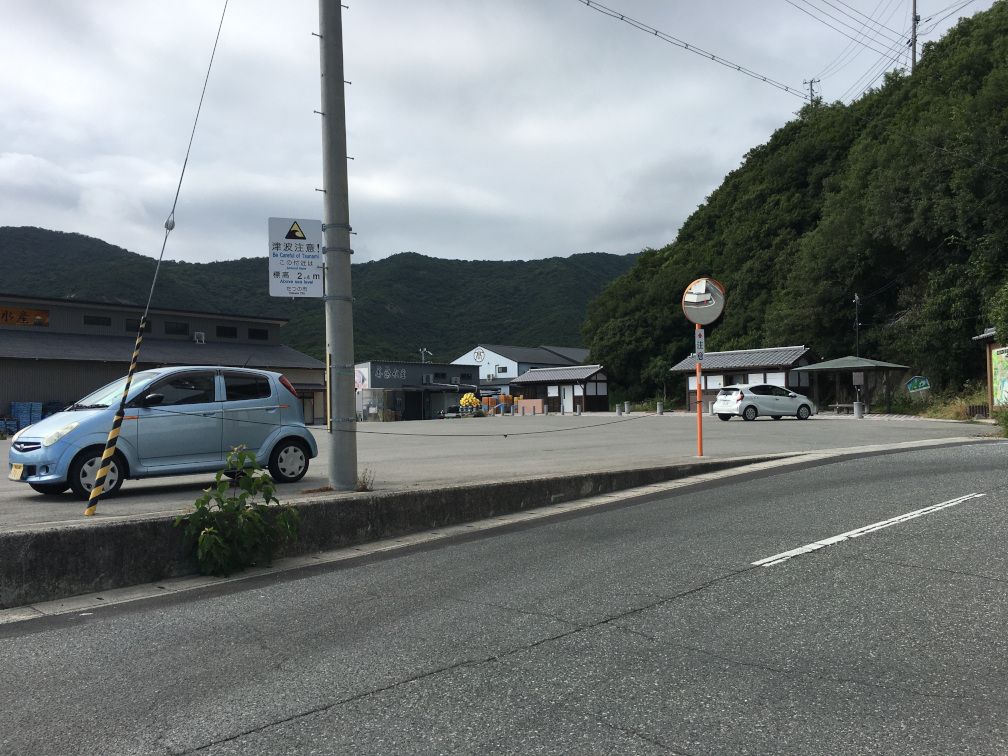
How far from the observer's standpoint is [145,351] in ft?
128

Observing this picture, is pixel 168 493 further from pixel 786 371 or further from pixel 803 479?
pixel 786 371

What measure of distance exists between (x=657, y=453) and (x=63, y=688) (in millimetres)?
12019

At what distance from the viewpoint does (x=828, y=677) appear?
3.32m

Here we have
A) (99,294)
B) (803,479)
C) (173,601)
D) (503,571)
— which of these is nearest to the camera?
(173,601)

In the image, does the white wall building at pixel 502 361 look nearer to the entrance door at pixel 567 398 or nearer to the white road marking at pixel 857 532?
the entrance door at pixel 567 398

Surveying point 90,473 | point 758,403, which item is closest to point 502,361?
point 758,403

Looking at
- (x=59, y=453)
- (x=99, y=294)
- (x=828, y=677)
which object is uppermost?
(x=99, y=294)

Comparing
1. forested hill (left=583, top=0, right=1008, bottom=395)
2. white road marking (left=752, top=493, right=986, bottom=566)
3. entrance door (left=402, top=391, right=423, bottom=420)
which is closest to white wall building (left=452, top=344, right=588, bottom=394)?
forested hill (left=583, top=0, right=1008, bottom=395)

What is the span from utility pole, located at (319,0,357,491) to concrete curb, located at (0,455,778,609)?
738 mm

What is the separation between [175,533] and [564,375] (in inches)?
2288

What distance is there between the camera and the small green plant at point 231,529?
18.2 feet

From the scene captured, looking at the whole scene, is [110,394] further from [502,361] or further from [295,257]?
[502,361]

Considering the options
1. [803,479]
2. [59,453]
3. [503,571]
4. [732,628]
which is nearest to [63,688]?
[503,571]

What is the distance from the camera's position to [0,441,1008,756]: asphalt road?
2854 mm
